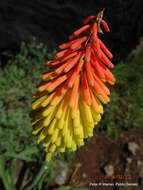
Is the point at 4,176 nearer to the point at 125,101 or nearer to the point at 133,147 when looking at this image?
the point at 133,147

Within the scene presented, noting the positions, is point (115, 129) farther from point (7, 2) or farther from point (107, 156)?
point (7, 2)

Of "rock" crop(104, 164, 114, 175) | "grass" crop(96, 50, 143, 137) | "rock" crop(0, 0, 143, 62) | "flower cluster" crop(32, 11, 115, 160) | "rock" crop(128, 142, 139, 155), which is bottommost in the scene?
"rock" crop(104, 164, 114, 175)

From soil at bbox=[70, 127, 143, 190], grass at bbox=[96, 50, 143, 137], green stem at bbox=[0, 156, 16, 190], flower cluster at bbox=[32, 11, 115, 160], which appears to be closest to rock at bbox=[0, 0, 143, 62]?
grass at bbox=[96, 50, 143, 137]

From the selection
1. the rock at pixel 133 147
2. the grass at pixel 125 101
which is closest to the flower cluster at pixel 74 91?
the grass at pixel 125 101

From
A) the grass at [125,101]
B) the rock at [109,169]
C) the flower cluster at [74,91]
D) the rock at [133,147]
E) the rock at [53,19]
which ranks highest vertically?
the rock at [53,19]

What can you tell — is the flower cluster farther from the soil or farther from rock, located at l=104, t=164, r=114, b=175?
rock, located at l=104, t=164, r=114, b=175

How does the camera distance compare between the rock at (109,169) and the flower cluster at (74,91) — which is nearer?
the flower cluster at (74,91)

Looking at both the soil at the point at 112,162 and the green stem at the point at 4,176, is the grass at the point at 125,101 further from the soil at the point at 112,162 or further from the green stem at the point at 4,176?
the green stem at the point at 4,176
